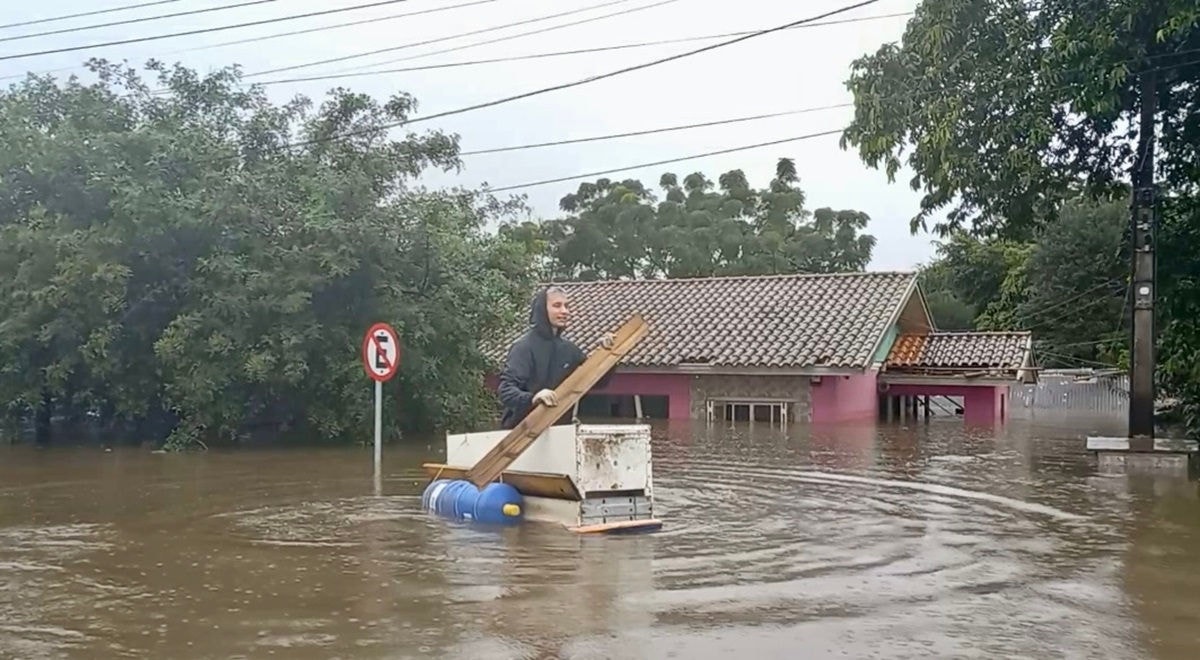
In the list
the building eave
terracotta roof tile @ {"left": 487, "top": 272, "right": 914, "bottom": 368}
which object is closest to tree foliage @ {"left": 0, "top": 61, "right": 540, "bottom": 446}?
terracotta roof tile @ {"left": 487, "top": 272, "right": 914, "bottom": 368}

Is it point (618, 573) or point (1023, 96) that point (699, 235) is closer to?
point (1023, 96)

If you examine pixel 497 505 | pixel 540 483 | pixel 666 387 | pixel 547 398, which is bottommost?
pixel 497 505

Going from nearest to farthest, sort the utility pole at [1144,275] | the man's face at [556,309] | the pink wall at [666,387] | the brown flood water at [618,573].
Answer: the brown flood water at [618,573] → the man's face at [556,309] → the utility pole at [1144,275] → the pink wall at [666,387]

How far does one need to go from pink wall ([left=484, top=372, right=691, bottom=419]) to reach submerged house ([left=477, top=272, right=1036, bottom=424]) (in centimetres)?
3

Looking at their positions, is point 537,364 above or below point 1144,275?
below

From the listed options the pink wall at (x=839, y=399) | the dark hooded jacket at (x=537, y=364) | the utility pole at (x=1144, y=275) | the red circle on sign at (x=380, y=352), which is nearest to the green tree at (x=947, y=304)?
the pink wall at (x=839, y=399)

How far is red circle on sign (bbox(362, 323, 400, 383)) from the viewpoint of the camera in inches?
585

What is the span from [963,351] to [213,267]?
1954cm

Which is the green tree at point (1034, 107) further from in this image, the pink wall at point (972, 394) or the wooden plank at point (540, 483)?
the pink wall at point (972, 394)

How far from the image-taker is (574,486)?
9.88 metres

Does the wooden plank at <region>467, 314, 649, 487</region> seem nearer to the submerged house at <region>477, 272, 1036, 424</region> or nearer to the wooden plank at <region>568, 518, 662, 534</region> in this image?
the wooden plank at <region>568, 518, 662, 534</region>

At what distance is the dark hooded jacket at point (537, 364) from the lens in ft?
34.7

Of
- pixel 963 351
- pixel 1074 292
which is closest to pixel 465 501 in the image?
pixel 963 351

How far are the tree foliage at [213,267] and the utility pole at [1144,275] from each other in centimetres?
1011
